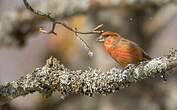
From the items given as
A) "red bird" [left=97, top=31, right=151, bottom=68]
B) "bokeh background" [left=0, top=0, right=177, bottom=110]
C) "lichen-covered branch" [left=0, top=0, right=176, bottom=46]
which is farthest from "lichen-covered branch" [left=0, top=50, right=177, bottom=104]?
"bokeh background" [left=0, top=0, right=177, bottom=110]

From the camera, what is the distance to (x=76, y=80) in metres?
3.04

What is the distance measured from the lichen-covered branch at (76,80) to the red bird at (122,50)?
63 cm

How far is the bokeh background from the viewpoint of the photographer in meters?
5.82

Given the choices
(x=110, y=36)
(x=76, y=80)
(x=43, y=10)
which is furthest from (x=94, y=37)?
(x=76, y=80)

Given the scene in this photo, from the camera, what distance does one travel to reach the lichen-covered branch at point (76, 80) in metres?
2.84

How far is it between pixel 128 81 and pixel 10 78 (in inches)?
267

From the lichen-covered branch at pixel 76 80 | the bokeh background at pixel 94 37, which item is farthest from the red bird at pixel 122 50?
the bokeh background at pixel 94 37

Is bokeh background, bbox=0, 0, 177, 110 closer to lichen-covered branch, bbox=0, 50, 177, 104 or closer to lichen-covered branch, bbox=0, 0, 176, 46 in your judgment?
Result: lichen-covered branch, bbox=0, 0, 176, 46

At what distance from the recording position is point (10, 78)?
30.6 feet

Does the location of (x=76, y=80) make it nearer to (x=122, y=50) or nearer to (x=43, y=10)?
(x=122, y=50)

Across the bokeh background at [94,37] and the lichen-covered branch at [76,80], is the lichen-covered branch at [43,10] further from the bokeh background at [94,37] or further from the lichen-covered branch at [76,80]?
the lichen-covered branch at [76,80]

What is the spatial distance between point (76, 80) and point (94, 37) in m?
3.82

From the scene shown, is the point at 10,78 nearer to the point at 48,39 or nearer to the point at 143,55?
the point at 48,39

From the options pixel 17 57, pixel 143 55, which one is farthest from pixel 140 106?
pixel 17 57
